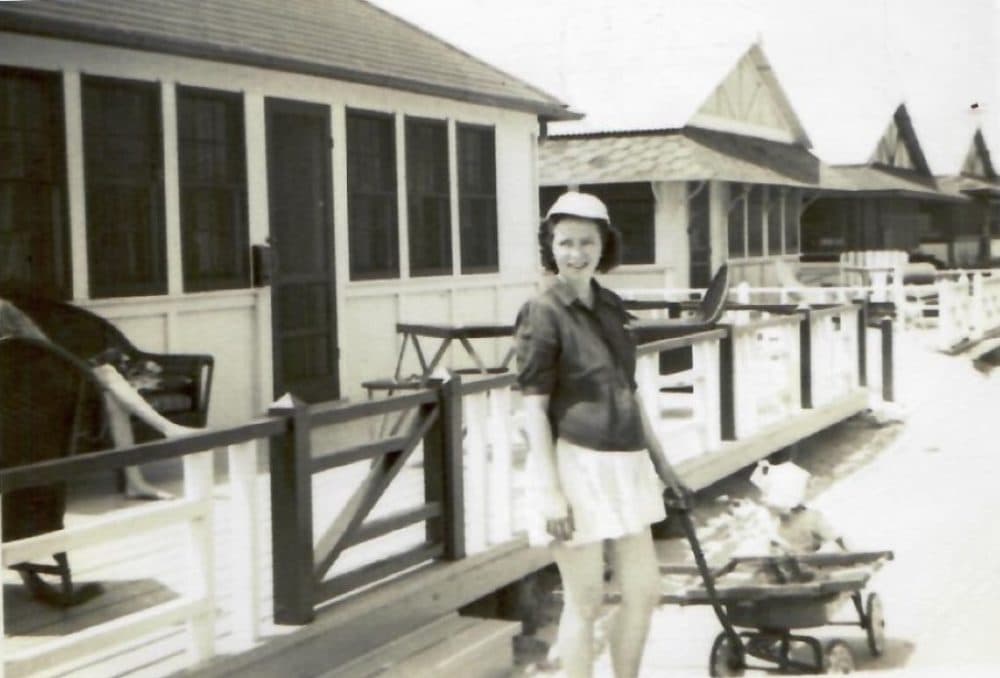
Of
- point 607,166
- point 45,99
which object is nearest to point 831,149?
point 607,166

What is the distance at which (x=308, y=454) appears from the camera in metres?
3.95

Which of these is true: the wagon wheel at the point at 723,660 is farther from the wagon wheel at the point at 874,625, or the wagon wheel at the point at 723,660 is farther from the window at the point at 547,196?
the window at the point at 547,196

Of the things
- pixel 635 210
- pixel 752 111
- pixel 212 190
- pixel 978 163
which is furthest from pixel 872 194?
pixel 212 190

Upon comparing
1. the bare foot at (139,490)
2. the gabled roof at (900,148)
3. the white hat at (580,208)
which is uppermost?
the gabled roof at (900,148)

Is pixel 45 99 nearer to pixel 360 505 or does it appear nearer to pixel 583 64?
pixel 360 505

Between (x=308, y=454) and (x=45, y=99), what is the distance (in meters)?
3.04

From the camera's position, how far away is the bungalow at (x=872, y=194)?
23.5 meters

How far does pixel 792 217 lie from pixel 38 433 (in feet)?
48.2

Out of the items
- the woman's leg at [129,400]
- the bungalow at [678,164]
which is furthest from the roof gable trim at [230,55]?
the woman's leg at [129,400]

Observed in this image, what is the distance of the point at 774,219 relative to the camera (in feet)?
55.2

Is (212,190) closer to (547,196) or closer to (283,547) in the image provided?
(283,547)

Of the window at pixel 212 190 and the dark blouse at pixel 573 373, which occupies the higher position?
the window at pixel 212 190

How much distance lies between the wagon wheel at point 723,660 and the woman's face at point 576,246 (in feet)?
6.12

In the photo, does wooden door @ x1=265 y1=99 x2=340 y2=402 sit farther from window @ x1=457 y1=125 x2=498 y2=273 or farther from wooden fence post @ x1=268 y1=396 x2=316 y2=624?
wooden fence post @ x1=268 y1=396 x2=316 y2=624
